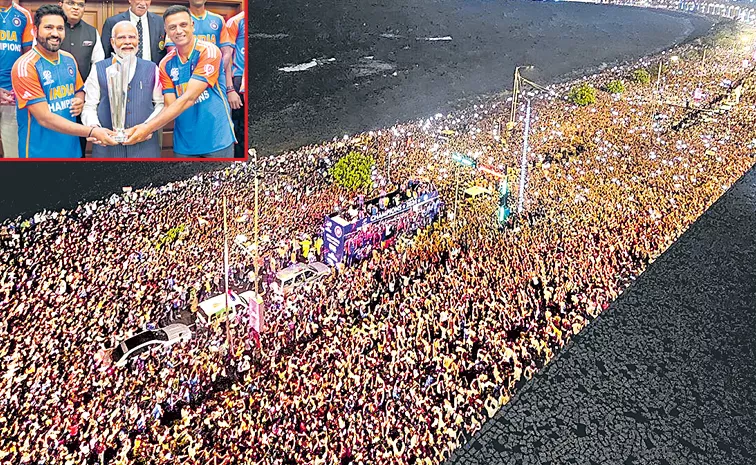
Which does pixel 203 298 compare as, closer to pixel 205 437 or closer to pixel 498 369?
pixel 205 437

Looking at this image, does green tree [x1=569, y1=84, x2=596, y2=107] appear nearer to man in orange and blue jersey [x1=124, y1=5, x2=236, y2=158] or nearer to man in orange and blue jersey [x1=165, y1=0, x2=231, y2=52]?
man in orange and blue jersey [x1=124, y1=5, x2=236, y2=158]

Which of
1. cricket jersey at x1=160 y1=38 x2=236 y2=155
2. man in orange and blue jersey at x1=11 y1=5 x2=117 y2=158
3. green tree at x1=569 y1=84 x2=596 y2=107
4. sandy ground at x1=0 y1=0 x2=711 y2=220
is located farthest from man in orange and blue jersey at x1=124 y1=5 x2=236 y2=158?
green tree at x1=569 y1=84 x2=596 y2=107

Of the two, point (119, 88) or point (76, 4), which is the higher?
point (76, 4)

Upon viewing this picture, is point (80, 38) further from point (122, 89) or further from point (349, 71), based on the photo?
point (349, 71)

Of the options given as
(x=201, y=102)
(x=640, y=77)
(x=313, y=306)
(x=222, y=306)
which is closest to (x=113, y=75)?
(x=201, y=102)

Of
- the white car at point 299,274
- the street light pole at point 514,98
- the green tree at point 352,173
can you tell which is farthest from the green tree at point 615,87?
the white car at point 299,274
